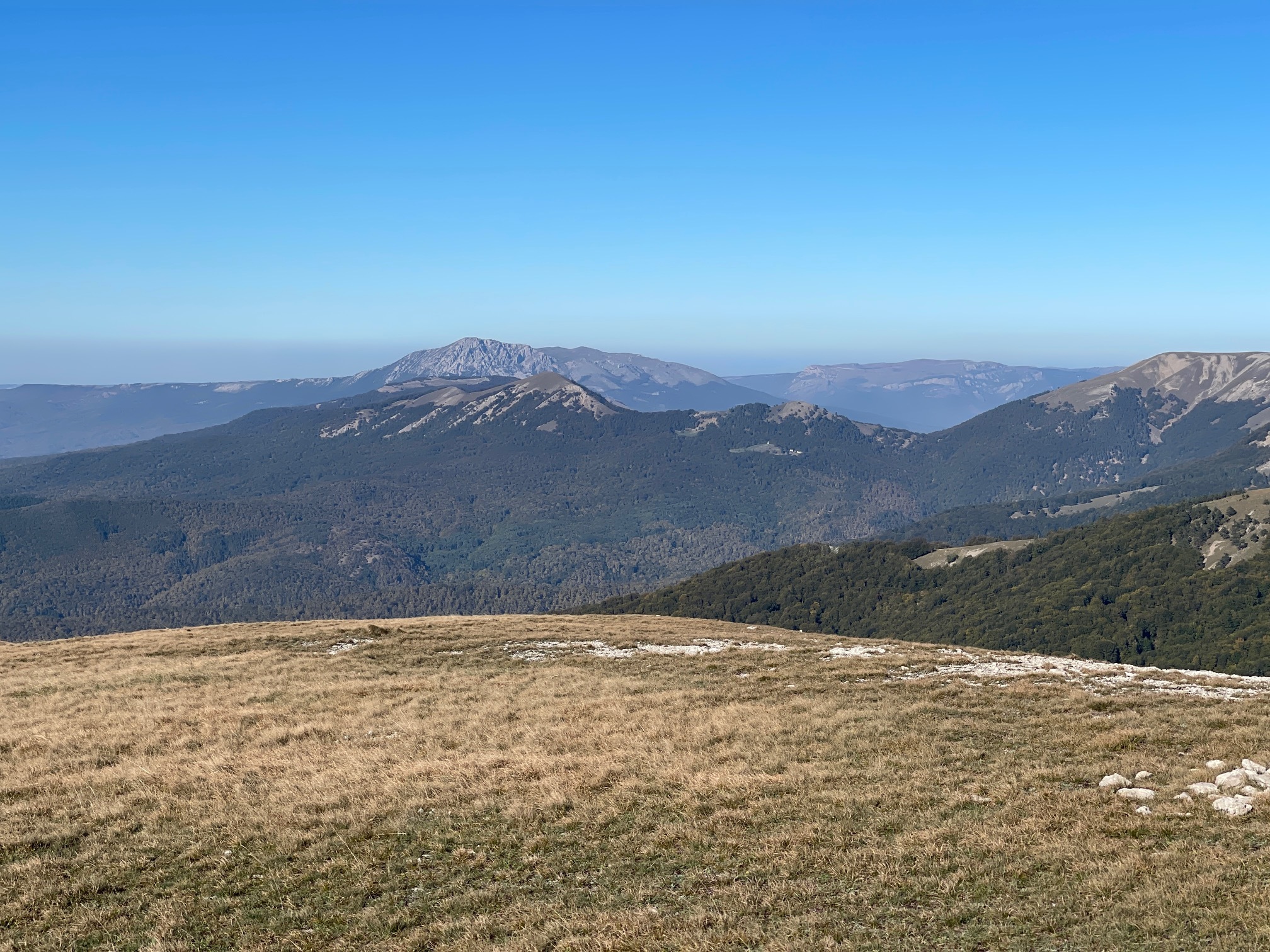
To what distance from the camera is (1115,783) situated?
21500 mm

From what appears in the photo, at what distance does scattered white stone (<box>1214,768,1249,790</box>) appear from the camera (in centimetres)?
2033

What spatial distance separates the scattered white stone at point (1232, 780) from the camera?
20.3 m

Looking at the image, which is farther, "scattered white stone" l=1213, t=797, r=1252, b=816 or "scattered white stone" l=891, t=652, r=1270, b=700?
"scattered white stone" l=891, t=652, r=1270, b=700

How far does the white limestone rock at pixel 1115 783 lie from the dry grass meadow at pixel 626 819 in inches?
23.7

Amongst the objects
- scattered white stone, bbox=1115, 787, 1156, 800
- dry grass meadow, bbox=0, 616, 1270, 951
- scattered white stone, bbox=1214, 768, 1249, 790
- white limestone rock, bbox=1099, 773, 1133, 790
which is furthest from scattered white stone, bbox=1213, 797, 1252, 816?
white limestone rock, bbox=1099, 773, 1133, 790

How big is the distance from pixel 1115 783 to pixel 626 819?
12690mm

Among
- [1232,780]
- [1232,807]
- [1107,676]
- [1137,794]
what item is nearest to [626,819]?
[1137,794]

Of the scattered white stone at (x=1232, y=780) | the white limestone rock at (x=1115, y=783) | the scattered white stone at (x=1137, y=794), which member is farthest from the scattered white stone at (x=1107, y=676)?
the scattered white stone at (x=1137, y=794)

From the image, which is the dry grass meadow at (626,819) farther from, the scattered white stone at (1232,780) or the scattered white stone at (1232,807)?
the scattered white stone at (1232,780)

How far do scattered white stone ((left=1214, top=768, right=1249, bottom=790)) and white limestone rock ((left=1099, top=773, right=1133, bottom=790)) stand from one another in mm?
1945

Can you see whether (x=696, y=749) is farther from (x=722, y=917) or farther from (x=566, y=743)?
(x=722, y=917)

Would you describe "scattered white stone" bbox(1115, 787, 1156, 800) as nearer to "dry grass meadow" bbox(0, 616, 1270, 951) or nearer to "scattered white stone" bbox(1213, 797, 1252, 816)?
"dry grass meadow" bbox(0, 616, 1270, 951)

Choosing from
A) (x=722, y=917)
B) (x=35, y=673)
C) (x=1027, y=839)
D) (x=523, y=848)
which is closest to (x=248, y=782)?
(x=523, y=848)

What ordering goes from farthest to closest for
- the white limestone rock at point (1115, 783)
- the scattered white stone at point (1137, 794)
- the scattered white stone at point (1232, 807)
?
1. the white limestone rock at point (1115, 783)
2. the scattered white stone at point (1137, 794)
3. the scattered white stone at point (1232, 807)
